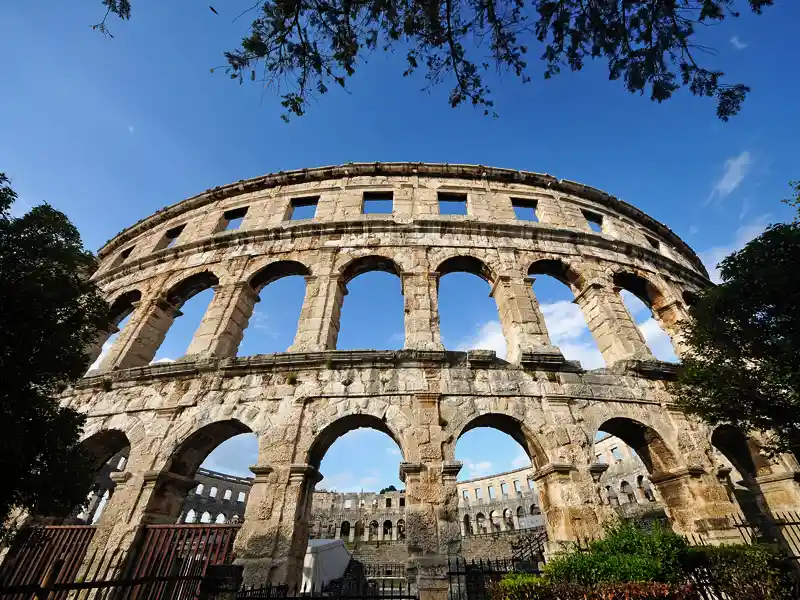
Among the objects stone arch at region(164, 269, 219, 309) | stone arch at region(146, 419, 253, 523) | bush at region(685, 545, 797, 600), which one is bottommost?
bush at region(685, 545, 797, 600)

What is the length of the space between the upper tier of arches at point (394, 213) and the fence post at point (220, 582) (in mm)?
8275

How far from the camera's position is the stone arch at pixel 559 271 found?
424 inches

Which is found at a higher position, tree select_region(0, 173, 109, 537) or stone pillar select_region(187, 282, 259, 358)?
stone pillar select_region(187, 282, 259, 358)

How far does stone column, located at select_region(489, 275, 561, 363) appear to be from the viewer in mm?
8508

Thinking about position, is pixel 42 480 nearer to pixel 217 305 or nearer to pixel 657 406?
pixel 217 305

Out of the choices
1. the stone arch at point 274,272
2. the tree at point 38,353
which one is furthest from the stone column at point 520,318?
the tree at point 38,353

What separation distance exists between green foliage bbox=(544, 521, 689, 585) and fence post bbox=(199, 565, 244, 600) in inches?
164

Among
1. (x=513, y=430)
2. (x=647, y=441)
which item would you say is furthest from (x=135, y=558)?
(x=647, y=441)

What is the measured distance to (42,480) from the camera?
16.3ft

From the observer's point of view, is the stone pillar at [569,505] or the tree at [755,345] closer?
the stone pillar at [569,505]

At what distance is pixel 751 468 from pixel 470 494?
32.8 m

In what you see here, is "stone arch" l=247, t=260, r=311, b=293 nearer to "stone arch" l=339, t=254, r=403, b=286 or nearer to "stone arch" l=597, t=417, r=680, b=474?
"stone arch" l=339, t=254, r=403, b=286

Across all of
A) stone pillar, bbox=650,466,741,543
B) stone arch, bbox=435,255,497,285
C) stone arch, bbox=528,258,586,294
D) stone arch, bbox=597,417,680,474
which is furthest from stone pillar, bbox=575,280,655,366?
stone arch, bbox=435,255,497,285

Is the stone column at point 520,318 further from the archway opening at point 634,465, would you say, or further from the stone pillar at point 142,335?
the stone pillar at point 142,335
